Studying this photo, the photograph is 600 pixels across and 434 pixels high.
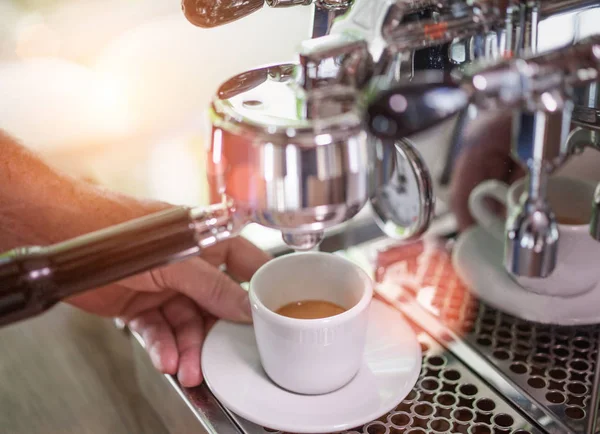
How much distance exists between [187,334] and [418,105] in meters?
0.33

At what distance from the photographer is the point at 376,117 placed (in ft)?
0.84

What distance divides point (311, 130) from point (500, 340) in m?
0.32

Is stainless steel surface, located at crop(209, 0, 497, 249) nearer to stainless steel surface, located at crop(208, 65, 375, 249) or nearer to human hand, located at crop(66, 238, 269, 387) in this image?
stainless steel surface, located at crop(208, 65, 375, 249)

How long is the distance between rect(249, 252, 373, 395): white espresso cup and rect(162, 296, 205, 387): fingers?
0.18ft

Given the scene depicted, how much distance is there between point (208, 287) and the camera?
53cm

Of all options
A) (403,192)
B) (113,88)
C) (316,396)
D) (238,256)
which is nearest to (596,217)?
(403,192)

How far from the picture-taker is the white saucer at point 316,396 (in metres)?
0.43

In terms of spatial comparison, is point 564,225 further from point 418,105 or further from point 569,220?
point 418,105

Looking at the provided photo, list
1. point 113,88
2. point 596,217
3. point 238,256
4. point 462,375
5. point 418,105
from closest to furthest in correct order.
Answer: point 418,105 → point 596,217 → point 462,375 → point 238,256 → point 113,88

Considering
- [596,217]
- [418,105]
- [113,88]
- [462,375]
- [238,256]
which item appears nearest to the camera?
[418,105]

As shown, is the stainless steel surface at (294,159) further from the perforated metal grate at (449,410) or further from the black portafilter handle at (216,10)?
the perforated metal grate at (449,410)

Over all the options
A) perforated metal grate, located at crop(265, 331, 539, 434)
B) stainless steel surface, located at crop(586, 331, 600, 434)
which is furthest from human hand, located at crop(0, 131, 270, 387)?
stainless steel surface, located at crop(586, 331, 600, 434)

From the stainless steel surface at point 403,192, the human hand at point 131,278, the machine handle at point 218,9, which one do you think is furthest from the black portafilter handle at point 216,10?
the human hand at point 131,278

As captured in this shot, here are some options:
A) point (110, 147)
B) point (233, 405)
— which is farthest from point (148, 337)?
point (110, 147)
